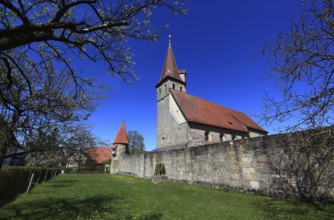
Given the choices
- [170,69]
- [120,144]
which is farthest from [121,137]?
[170,69]

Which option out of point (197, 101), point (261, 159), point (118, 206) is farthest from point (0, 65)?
point (197, 101)

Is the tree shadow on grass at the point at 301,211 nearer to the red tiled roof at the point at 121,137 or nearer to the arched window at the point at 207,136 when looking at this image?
the arched window at the point at 207,136

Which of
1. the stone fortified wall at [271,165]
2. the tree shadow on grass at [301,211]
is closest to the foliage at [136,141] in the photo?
the stone fortified wall at [271,165]

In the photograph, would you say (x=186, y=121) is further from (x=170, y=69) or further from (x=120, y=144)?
(x=120, y=144)

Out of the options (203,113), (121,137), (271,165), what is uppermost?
(203,113)

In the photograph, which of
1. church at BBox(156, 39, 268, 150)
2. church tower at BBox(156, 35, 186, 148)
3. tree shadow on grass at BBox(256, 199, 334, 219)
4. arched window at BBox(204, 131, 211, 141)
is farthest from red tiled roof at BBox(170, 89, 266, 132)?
tree shadow on grass at BBox(256, 199, 334, 219)

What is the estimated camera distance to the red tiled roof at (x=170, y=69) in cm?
2842

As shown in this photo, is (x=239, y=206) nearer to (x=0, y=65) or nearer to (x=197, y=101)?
(x=0, y=65)

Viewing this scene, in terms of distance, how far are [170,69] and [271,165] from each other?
23.3 meters

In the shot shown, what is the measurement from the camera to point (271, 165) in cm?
811

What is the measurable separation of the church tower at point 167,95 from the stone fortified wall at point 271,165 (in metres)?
10.3

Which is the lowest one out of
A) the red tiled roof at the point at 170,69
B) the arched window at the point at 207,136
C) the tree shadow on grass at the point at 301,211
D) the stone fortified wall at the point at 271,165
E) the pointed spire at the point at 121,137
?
the tree shadow on grass at the point at 301,211

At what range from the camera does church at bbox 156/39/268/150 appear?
21.3 meters

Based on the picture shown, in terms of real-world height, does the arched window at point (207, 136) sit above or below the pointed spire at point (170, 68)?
below
